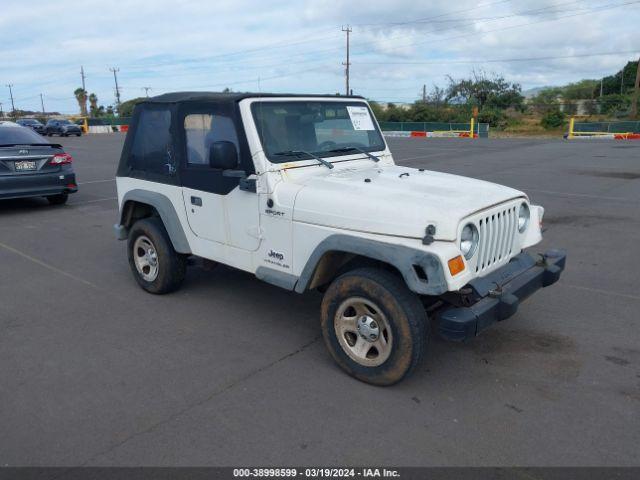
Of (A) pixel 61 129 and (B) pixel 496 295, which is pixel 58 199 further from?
(A) pixel 61 129

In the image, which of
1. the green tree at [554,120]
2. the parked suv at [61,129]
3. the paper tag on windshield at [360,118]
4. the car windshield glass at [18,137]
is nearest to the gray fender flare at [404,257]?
the paper tag on windshield at [360,118]

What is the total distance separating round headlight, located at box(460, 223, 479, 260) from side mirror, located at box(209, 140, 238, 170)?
1.80 meters

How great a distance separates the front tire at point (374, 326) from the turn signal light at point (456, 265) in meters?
0.34

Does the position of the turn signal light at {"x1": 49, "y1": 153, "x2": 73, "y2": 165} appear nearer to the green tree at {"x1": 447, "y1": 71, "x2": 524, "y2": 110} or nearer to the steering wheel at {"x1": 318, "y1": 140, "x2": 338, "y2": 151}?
the steering wheel at {"x1": 318, "y1": 140, "x2": 338, "y2": 151}

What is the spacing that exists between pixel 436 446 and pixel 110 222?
24.5 ft

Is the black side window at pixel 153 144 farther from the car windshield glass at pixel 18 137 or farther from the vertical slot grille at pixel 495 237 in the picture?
the car windshield glass at pixel 18 137

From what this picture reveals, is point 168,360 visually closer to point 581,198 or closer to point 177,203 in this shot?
point 177,203

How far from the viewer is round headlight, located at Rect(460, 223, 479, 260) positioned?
3254 mm

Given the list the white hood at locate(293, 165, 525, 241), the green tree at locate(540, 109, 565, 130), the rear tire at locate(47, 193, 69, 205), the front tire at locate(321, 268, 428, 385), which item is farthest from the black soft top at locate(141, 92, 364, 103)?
the green tree at locate(540, 109, 565, 130)

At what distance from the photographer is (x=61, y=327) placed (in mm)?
4582

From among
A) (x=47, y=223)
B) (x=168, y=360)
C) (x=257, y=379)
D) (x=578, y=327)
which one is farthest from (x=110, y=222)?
(x=578, y=327)

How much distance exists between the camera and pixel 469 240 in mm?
3305

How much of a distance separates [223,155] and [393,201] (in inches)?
52.7

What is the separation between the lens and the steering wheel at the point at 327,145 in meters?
4.40
